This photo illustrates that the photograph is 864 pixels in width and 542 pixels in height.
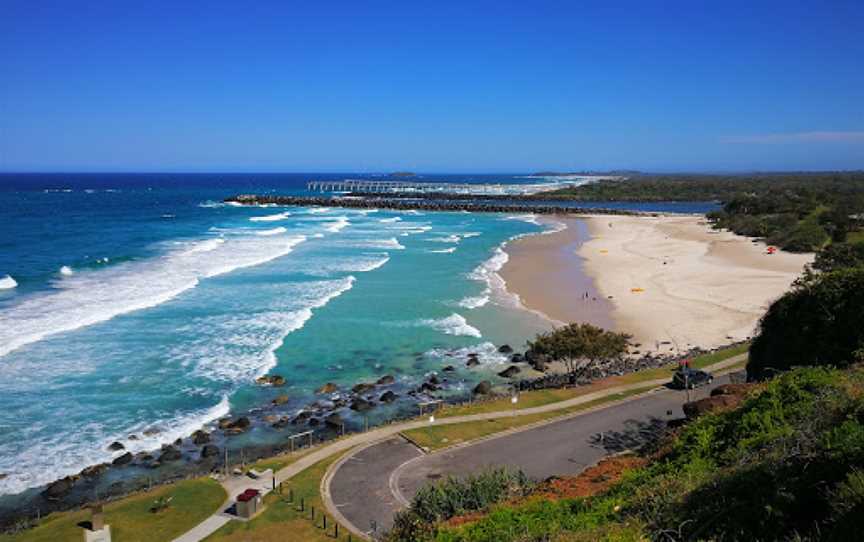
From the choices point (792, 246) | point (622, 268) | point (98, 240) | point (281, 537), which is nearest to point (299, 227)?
point (98, 240)

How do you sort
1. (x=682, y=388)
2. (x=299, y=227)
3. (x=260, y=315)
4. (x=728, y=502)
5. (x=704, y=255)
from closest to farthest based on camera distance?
(x=728, y=502) → (x=682, y=388) → (x=260, y=315) → (x=704, y=255) → (x=299, y=227)

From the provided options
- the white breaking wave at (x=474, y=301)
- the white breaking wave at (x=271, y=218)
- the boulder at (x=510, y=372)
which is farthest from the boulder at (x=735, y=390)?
the white breaking wave at (x=271, y=218)

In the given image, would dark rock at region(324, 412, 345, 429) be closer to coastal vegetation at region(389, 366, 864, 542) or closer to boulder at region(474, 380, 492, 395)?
boulder at region(474, 380, 492, 395)

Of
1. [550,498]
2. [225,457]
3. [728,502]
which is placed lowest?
[225,457]

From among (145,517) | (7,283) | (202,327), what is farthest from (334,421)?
(7,283)

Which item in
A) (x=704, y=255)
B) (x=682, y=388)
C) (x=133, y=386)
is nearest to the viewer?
(x=682, y=388)

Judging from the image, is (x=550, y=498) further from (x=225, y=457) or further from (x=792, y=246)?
(x=792, y=246)
